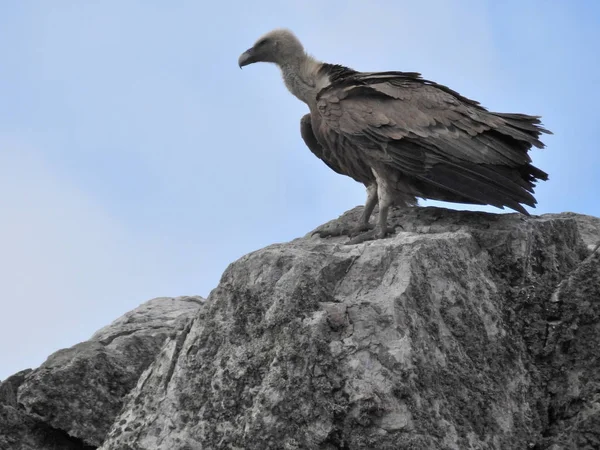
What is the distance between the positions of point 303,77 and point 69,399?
166 inches

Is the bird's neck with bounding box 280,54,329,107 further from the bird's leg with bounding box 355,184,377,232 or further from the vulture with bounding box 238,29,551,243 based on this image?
the bird's leg with bounding box 355,184,377,232

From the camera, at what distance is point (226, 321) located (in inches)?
→ 233

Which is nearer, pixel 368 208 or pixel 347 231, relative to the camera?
pixel 347 231

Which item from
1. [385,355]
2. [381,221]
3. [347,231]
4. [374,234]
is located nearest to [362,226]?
[347,231]

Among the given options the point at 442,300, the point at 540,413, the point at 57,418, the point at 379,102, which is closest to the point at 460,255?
the point at 442,300

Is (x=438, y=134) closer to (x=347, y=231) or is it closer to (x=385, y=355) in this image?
(x=347, y=231)

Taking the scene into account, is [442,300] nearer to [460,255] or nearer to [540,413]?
[460,255]

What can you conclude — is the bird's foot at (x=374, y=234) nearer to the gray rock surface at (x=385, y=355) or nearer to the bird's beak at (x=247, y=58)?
the gray rock surface at (x=385, y=355)

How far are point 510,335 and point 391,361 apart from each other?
112 cm

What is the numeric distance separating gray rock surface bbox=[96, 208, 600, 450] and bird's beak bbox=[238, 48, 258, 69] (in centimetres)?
417

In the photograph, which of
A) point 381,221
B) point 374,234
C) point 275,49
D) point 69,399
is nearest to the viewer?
point 69,399

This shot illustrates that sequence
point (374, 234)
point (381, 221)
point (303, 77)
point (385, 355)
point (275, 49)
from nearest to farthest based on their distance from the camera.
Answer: point (385, 355) < point (374, 234) < point (381, 221) < point (303, 77) < point (275, 49)

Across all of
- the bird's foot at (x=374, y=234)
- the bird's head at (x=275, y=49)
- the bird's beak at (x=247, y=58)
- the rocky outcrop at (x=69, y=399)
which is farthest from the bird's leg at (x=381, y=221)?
the bird's beak at (x=247, y=58)

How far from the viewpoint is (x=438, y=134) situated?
25.1ft
